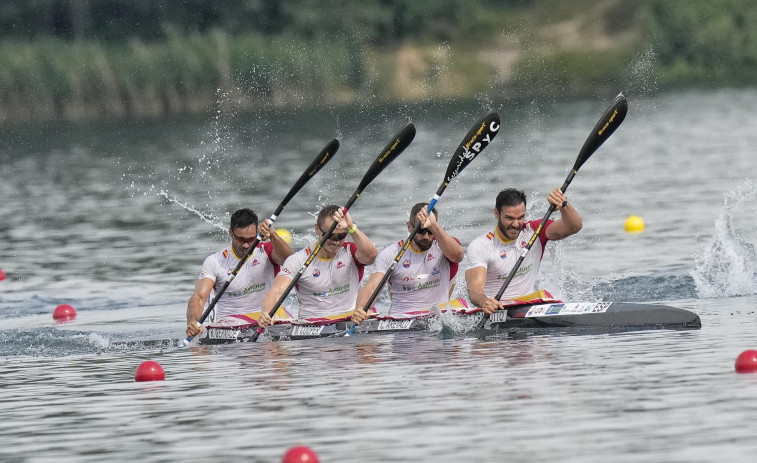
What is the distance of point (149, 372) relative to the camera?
42.6ft

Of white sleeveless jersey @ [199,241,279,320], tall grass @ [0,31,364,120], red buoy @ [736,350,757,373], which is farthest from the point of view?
tall grass @ [0,31,364,120]

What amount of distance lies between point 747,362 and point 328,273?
18.6 feet

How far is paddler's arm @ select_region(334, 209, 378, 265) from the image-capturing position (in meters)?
15.2

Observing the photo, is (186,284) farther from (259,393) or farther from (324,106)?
(324,106)

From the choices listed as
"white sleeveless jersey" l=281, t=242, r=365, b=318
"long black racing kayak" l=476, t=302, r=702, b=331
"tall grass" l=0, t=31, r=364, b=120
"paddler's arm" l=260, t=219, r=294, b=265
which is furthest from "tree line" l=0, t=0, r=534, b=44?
"long black racing kayak" l=476, t=302, r=702, b=331

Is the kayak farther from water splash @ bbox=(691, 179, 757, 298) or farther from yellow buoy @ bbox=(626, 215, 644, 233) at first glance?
yellow buoy @ bbox=(626, 215, 644, 233)

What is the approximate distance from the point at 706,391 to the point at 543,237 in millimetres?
4595

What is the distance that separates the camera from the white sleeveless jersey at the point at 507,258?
49.6 feet

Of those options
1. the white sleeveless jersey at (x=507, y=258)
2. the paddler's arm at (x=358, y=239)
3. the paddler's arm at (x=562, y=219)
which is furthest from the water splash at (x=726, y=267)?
the paddler's arm at (x=358, y=239)

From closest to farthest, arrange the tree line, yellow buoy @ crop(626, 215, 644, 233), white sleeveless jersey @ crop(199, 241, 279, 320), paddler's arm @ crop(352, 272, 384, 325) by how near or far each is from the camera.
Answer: paddler's arm @ crop(352, 272, 384, 325) < white sleeveless jersey @ crop(199, 241, 279, 320) < yellow buoy @ crop(626, 215, 644, 233) < the tree line

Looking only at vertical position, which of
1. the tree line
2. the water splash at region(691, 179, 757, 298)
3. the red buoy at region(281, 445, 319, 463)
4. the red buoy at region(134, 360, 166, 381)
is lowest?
the red buoy at region(281, 445, 319, 463)

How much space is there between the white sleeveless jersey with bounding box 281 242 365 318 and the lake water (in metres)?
0.79

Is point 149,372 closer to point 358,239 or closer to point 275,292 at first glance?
point 275,292

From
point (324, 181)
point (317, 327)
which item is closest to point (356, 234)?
point (317, 327)
